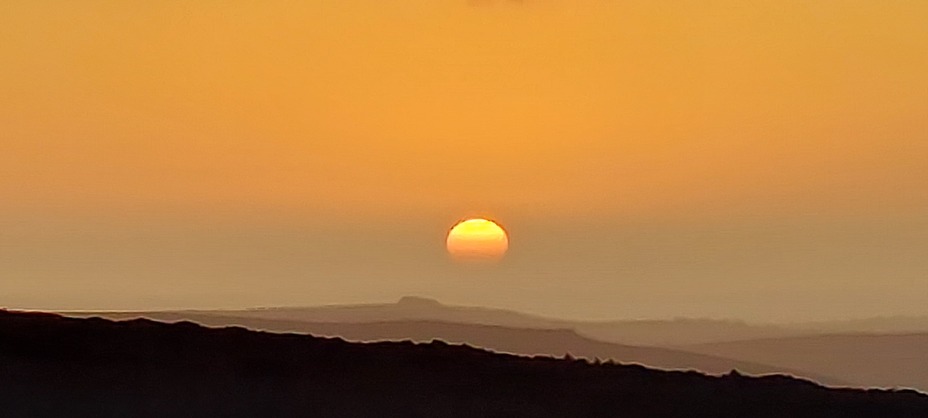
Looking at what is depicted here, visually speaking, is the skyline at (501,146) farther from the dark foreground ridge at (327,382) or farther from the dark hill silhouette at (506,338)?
the dark foreground ridge at (327,382)

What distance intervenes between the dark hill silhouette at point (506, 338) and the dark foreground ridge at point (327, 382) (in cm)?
12

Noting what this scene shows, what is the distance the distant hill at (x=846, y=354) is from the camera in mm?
850

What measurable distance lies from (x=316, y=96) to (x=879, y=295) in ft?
1.48

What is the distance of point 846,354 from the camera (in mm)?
855

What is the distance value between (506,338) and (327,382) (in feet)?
0.70

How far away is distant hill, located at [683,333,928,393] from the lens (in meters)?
0.85

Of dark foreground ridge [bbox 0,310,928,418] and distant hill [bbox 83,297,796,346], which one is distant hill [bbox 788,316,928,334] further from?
dark foreground ridge [bbox 0,310,928,418]

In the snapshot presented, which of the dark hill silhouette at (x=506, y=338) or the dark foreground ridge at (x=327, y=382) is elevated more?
the dark hill silhouette at (x=506, y=338)

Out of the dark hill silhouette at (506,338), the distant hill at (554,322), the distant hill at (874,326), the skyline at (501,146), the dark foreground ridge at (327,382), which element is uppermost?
the skyline at (501,146)

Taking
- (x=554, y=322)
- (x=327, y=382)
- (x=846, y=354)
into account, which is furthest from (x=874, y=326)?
(x=327, y=382)

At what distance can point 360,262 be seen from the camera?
2.81ft

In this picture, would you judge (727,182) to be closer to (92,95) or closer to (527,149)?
(527,149)

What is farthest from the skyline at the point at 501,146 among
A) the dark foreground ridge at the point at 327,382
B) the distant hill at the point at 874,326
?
the dark foreground ridge at the point at 327,382

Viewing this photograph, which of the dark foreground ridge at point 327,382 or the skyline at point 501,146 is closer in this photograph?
the dark foreground ridge at point 327,382
